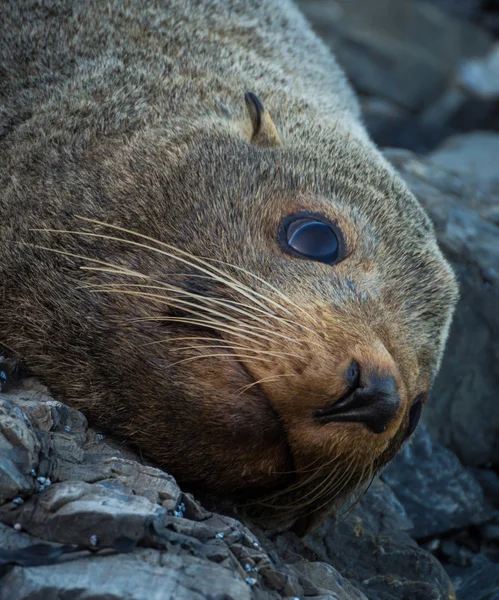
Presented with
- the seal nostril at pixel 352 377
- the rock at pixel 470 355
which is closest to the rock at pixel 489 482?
the rock at pixel 470 355

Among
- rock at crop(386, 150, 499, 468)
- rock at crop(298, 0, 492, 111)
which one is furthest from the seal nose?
rock at crop(298, 0, 492, 111)

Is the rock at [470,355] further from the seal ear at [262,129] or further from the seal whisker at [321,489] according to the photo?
the seal ear at [262,129]

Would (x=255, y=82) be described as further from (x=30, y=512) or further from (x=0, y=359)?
(x=30, y=512)

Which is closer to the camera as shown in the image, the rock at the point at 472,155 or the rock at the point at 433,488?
the rock at the point at 433,488

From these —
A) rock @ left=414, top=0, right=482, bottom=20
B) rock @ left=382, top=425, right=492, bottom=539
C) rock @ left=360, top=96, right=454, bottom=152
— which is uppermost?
rock @ left=414, top=0, right=482, bottom=20

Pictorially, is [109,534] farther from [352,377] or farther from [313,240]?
[313,240]

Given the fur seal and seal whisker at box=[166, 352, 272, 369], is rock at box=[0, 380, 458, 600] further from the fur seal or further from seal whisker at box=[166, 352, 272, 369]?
seal whisker at box=[166, 352, 272, 369]

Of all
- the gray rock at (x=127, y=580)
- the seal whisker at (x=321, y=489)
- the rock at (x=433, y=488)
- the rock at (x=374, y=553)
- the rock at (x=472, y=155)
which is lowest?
the gray rock at (x=127, y=580)
